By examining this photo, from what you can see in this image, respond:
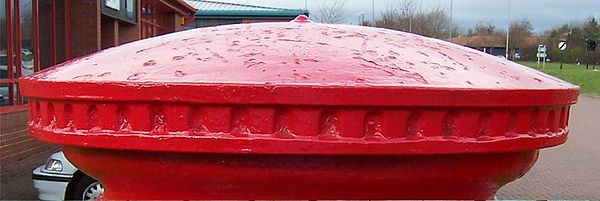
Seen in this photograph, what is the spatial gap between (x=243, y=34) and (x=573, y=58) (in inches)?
2595

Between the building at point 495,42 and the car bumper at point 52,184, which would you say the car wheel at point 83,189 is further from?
the building at point 495,42

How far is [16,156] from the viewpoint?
8.23 meters

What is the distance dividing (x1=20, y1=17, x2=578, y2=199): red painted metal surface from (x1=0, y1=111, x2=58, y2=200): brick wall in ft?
20.9

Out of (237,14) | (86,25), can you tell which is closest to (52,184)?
(86,25)

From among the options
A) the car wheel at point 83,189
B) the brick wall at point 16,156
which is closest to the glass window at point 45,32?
the brick wall at point 16,156

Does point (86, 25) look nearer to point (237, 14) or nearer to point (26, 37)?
point (26, 37)

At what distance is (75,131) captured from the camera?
1154mm

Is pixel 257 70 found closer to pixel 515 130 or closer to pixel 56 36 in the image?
pixel 515 130

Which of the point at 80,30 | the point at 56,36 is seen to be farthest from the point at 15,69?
the point at 80,30

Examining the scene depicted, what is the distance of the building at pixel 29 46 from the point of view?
798 centimetres

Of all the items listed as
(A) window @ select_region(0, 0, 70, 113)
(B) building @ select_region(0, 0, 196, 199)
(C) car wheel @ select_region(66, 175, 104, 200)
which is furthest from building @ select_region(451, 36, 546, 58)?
(C) car wheel @ select_region(66, 175, 104, 200)

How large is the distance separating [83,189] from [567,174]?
7563 millimetres

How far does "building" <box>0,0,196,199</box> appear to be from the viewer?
314 inches

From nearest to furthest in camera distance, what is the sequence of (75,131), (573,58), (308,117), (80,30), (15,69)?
(308,117), (75,131), (15,69), (80,30), (573,58)
